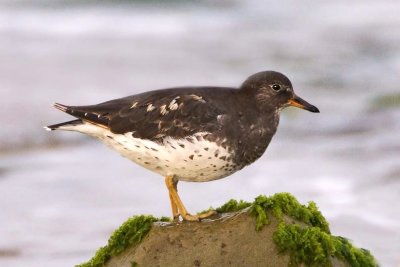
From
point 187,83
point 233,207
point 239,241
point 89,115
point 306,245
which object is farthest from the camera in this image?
point 187,83

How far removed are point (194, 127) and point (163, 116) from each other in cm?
29

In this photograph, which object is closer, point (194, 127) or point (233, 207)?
point (233, 207)

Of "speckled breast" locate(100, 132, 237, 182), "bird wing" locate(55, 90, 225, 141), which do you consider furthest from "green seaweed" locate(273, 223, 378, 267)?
"bird wing" locate(55, 90, 225, 141)

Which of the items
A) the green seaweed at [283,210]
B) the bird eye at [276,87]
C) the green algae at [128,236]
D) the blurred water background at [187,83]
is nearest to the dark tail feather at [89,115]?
the green algae at [128,236]

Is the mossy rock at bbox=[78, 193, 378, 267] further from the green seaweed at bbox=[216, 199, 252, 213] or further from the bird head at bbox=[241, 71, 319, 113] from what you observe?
the bird head at bbox=[241, 71, 319, 113]

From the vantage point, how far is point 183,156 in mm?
8664

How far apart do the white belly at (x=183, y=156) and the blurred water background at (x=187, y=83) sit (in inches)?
144

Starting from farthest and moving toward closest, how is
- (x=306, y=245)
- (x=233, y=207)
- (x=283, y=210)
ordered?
(x=233, y=207)
(x=283, y=210)
(x=306, y=245)

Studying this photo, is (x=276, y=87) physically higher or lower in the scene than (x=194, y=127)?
higher

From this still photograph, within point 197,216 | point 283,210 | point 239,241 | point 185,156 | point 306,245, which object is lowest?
point 306,245

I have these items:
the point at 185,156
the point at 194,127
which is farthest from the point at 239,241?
the point at 194,127

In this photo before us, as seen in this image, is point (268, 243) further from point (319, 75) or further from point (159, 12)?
point (159, 12)

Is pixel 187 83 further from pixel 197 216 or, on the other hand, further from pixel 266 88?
pixel 197 216

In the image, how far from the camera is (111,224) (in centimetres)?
1328
